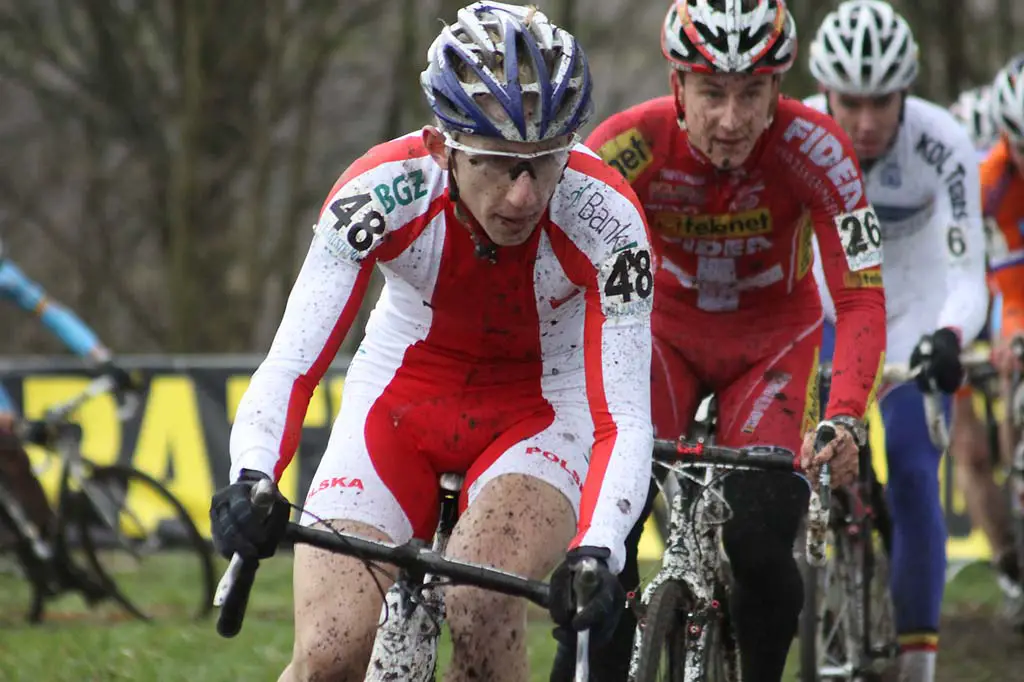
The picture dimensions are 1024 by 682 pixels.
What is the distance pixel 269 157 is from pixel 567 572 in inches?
662

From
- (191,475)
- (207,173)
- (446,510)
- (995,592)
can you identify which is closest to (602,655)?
(446,510)

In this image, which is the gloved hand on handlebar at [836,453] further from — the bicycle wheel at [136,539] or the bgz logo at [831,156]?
the bicycle wheel at [136,539]

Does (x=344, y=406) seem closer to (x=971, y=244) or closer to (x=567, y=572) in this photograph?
(x=567, y=572)

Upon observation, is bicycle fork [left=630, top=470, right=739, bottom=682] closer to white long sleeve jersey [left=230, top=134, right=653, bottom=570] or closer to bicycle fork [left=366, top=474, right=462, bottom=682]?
white long sleeve jersey [left=230, top=134, right=653, bottom=570]

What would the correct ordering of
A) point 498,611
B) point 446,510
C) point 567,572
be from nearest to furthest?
point 567,572
point 498,611
point 446,510

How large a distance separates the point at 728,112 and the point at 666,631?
1.66 meters

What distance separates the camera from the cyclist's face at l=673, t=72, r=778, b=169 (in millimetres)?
5230

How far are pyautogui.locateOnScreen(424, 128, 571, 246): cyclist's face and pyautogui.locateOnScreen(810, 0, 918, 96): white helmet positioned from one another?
288 cm

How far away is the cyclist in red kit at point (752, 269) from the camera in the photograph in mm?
5211

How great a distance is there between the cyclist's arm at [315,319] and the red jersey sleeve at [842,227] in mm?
1719

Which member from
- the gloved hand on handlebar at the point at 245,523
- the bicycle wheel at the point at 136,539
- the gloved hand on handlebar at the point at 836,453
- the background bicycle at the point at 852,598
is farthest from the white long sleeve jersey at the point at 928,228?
the bicycle wheel at the point at 136,539

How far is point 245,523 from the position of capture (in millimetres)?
3691

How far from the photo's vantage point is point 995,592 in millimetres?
10281

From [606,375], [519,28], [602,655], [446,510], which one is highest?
[519,28]
